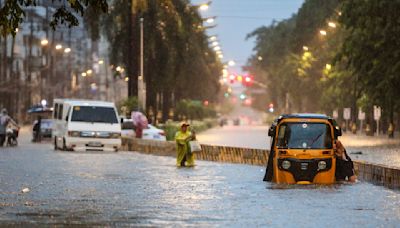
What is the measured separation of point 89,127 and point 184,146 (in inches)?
424

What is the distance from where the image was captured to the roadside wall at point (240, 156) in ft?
89.5

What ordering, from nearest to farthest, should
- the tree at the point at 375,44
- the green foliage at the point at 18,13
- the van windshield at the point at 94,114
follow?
the green foliage at the point at 18,13
the van windshield at the point at 94,114
the tree at the point at 375,44

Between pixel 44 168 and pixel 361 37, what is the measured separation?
82.3 feet

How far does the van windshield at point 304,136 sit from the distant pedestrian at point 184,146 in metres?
8.46

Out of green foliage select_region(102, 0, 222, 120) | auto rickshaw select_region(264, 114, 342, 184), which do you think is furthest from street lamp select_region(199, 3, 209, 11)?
auto rickshaw select_region(264, 114, 342, 184)

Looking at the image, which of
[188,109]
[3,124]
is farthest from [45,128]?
[188,109]

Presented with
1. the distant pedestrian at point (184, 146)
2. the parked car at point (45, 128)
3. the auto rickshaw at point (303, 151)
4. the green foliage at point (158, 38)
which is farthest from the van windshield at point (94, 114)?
the auto rickshaw at point (303, 151)

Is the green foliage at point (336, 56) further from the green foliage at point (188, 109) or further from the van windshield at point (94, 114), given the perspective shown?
the van windshield at point (94, 114)

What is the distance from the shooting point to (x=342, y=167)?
92.1 feet

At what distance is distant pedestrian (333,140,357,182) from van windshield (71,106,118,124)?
20446 mm

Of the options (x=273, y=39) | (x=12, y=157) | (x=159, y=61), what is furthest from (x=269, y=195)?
(x=273, y=39)

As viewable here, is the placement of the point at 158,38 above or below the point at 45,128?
above

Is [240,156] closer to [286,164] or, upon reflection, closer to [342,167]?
[342,167]

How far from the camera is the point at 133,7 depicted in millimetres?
58844
